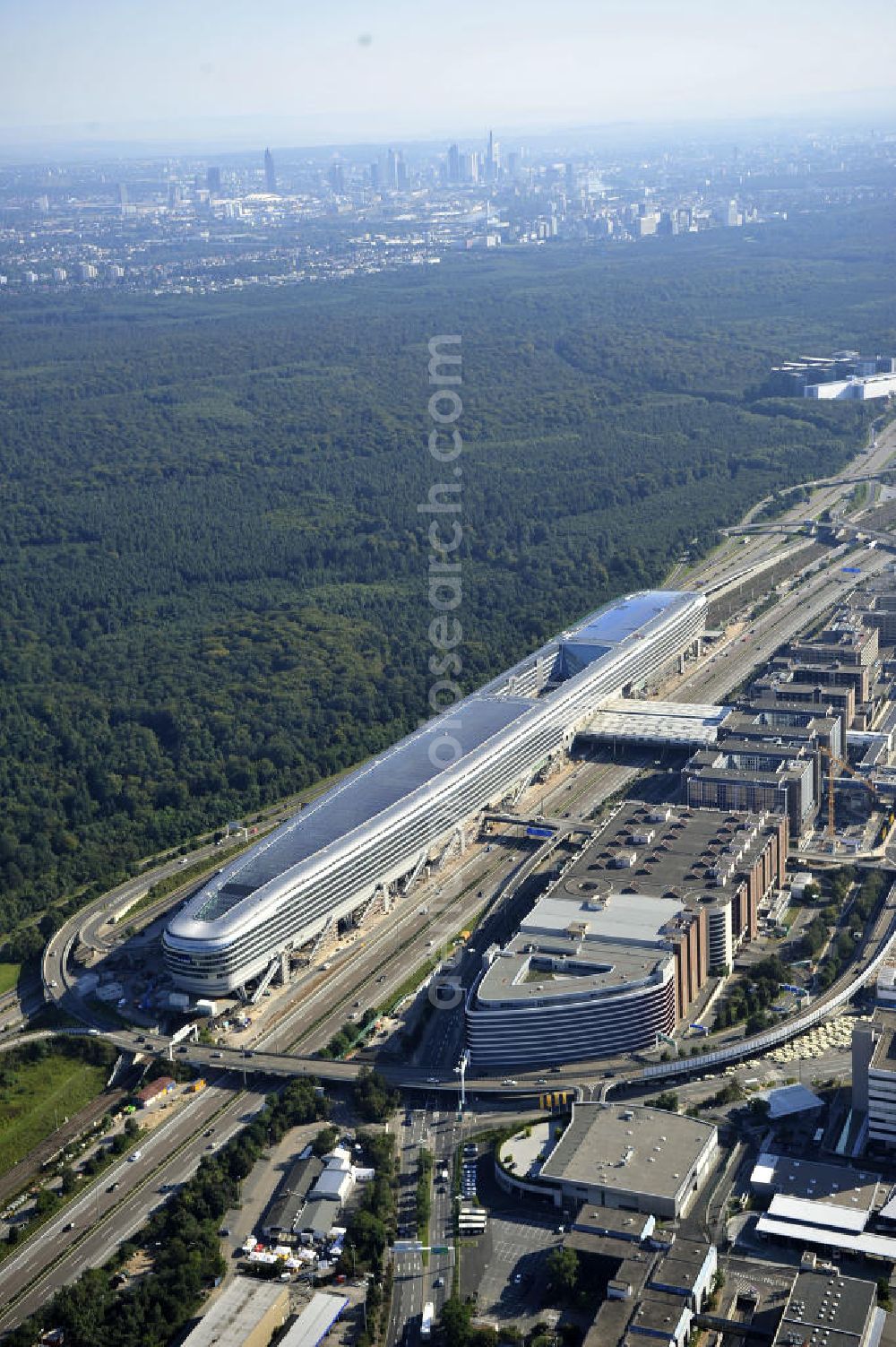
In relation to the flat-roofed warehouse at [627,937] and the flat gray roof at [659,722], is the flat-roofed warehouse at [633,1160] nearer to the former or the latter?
the flat-roofed warehouse at [627,937]

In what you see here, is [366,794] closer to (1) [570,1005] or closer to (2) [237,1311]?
(1) [570,1005]

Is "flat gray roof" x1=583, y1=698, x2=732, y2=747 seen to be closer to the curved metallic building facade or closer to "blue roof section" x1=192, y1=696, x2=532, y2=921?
"blue roof section" x1=192, y1=696, x2=532, y2=921

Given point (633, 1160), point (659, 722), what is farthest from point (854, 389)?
point (633, 1160)

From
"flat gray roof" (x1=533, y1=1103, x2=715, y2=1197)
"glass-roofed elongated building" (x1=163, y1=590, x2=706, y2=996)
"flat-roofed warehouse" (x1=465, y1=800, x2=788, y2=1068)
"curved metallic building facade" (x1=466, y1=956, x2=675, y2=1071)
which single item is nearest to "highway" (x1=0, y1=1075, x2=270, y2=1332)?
"glass-roofed elongated building" (x1=163, y1=590, x2=706, y2=996)

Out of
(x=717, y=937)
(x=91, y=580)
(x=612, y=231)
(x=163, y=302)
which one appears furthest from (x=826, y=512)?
(x=612, y=231)

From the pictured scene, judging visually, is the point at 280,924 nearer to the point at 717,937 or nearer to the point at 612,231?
the point at 717,937

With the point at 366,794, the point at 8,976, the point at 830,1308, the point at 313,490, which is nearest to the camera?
the point at 830,1308
